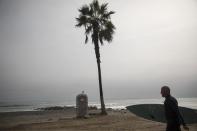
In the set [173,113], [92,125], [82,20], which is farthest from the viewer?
[82,20]

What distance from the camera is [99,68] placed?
92.9ft

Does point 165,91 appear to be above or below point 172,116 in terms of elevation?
above

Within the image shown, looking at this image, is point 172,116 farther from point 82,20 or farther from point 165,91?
point 82,20

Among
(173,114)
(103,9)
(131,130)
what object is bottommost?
(131,130)

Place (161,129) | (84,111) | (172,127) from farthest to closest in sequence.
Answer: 1. (84,111)
2. (161,129)
3. (172,127)

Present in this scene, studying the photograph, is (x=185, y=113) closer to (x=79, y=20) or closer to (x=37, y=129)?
(x=37, y=129)

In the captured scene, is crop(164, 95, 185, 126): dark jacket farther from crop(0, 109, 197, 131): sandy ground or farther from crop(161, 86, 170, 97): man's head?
crop(0, 109, 197, 131): sandy ground

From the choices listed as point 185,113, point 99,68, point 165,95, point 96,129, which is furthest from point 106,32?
point 165,95

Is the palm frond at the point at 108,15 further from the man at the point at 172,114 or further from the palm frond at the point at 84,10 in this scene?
the man at the point at 172,114

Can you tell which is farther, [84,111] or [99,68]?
[99,68]

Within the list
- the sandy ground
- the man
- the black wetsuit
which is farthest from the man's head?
the sandy ground

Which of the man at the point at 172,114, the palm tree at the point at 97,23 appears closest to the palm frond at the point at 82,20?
the palm tree at the point at 97,23

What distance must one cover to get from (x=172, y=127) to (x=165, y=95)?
805mm

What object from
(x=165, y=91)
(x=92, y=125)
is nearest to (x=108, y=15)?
(x=92, y=125)
